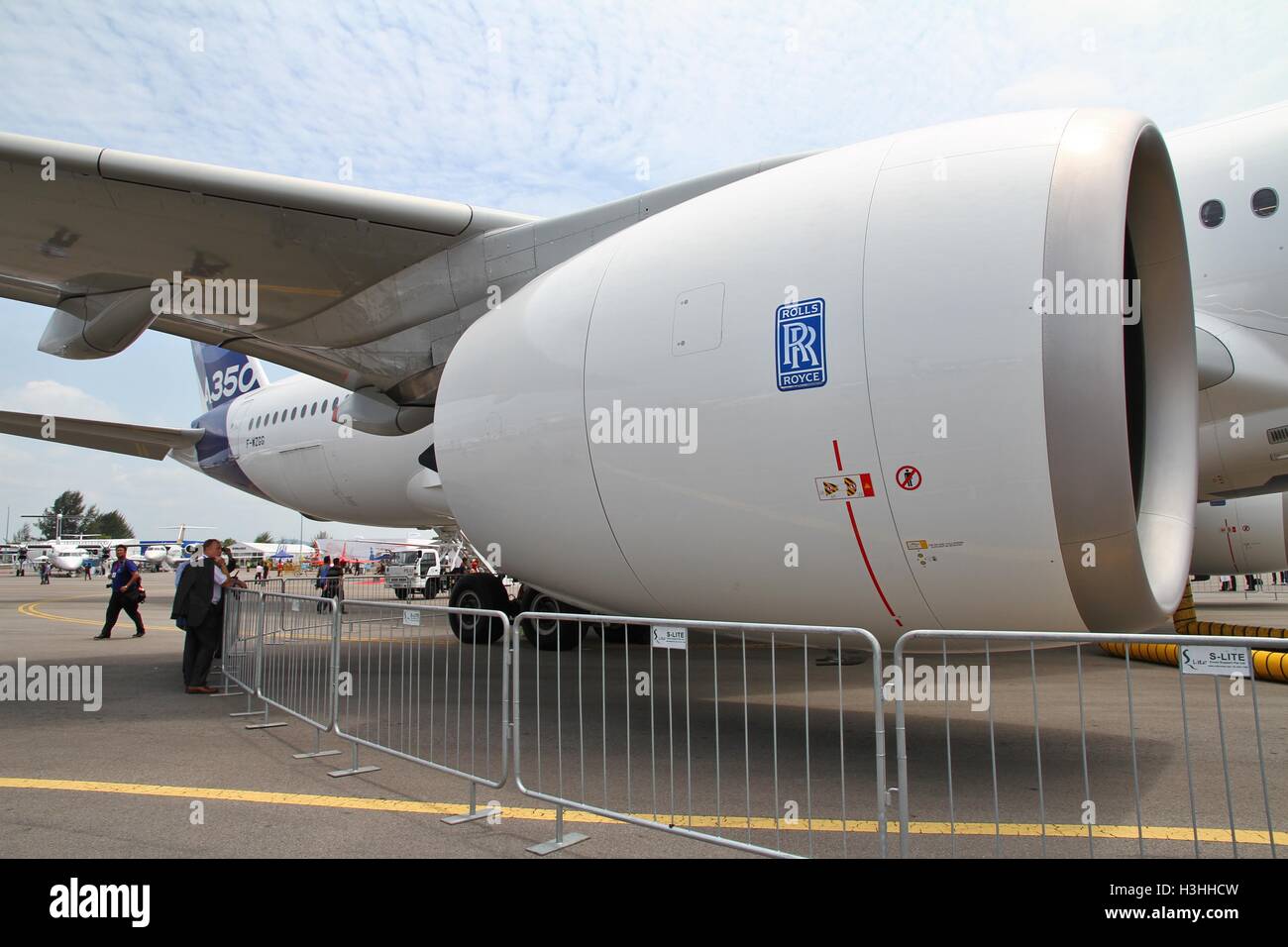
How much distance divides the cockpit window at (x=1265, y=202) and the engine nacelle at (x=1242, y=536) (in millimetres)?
10902

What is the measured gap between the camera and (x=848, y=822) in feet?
13.6

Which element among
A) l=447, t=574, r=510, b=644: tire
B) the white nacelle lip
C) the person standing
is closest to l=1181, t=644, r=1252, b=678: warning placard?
the white nacelle lip

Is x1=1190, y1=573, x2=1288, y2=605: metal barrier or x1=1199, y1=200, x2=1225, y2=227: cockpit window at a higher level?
x1=1199, y1=200, x2=1225, y2=227: cockpit window

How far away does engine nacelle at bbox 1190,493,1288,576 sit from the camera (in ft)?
51.6

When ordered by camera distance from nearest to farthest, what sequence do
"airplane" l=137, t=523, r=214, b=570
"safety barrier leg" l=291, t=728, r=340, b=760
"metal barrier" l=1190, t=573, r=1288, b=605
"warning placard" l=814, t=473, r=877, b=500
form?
1. "warning placard" l=814, t=473, r=877, b=500
2. "safety barrier leg" l=291, t=728, r=340, b=760
3. "metal barrier" l=1190, t=573, r=1288, b=605
4. "airplane" l=137, t=523, r=214, b=570

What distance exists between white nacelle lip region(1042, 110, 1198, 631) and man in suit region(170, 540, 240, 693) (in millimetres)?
7643

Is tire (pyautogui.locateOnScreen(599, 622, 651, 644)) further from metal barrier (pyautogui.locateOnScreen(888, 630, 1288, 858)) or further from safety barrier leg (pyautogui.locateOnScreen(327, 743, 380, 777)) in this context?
safety barrier leg (pyautogui.locateOnScreen(327, 743, 380, 777))

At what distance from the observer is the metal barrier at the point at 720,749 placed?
3.95 metres

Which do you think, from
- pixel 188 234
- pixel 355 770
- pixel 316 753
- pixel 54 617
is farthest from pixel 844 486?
pixel 54 617

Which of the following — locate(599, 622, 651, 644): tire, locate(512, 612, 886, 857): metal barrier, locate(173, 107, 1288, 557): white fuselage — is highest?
locate(173, 107, 1288, 557): white fuselage

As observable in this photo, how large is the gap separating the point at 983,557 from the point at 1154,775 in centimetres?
206
